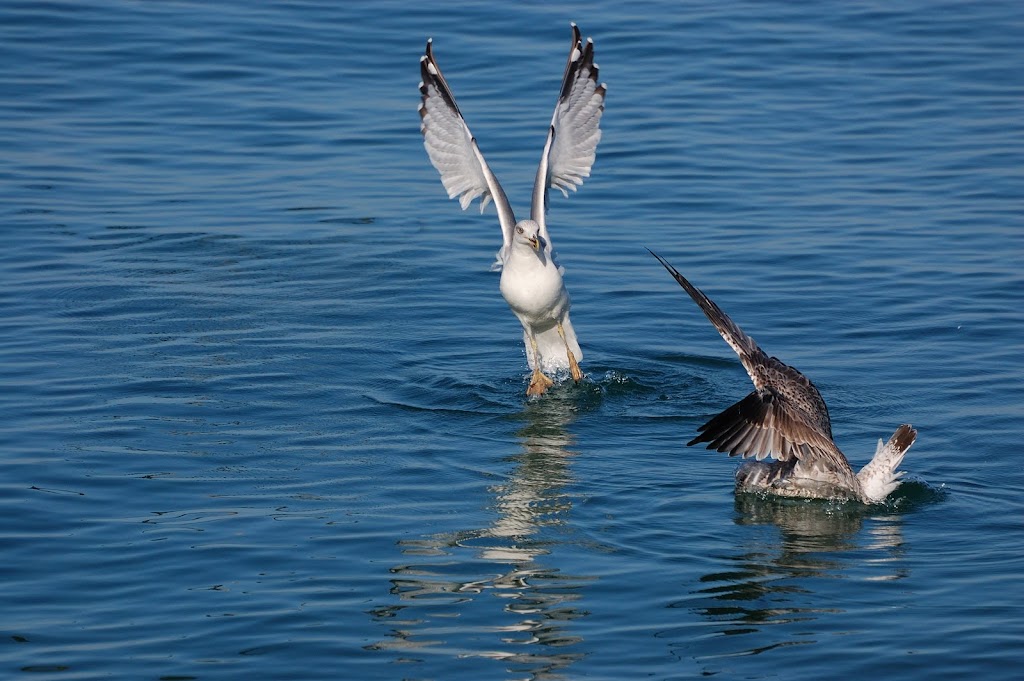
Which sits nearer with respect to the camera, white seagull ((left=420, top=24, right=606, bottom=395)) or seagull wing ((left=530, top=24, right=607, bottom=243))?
white seagull ((left=420, top=24, right=606, bottom=395))

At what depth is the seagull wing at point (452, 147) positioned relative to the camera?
38.7ft

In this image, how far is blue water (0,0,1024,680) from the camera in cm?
719

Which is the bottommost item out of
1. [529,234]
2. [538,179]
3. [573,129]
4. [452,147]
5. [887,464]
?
[887,464]

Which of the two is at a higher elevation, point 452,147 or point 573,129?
point 573,129

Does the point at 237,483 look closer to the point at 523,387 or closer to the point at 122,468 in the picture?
the point at 122,468

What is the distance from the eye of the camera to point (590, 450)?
9.86m

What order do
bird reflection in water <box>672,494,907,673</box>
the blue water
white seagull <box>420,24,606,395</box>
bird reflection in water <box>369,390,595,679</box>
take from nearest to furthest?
bird reflection in water <box>369,390,595,679</box>, bird reflection in water <box>672,494,907,673</box>, the blue water, white seagull <box>420,24,606,395</box>

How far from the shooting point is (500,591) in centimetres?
746

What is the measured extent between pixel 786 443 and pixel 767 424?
6.3 inches

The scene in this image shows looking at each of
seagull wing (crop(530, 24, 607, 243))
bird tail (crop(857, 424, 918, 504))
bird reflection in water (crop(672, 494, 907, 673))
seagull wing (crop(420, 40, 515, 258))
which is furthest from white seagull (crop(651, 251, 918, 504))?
seagull wing (crop(420, 40, 515, 258))

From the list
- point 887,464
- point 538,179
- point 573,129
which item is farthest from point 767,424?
point 573,129

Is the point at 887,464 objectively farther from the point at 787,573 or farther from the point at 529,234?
the point at 529,234

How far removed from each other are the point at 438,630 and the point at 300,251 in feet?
25.0

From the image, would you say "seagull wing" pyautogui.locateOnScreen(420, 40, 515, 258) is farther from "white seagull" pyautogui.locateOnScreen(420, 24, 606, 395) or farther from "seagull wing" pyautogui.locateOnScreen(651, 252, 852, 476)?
"seagull wing" pyautogui.locateOnScreen(651, 252, 852, 476)
